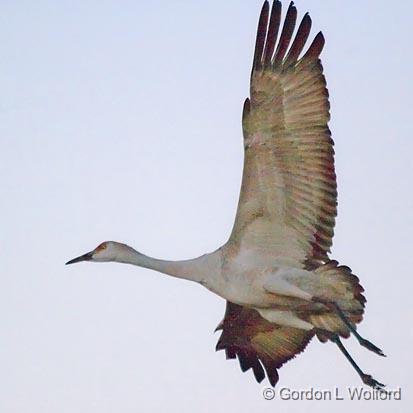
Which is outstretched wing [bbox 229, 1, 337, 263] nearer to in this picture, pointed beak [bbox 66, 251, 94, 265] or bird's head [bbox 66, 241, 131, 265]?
bird's head [bbox 66, 241, 131, 265]

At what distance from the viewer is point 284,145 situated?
17938mm

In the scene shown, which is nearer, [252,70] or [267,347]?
[252,70]

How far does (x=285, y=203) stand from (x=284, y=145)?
2.30 ft

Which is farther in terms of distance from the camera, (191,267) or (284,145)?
(191,267)

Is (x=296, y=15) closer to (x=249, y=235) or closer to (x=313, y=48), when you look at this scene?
(x=313, y=48)

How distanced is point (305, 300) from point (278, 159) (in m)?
1.67

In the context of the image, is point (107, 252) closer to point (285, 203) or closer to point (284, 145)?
point (285, 203)

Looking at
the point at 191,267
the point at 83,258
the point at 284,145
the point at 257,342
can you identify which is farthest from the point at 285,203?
the point at 83,258

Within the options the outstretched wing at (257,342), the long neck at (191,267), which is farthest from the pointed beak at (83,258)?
the outstretched wing at (257,342)

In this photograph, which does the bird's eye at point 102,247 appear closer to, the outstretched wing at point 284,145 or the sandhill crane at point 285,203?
the sandhill crane at point 285,203

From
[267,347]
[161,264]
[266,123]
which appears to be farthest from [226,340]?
[266,123]

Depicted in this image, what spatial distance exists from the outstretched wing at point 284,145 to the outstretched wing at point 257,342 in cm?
149

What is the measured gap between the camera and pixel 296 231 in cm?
1830

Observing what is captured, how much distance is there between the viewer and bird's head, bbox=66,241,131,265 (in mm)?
18859
